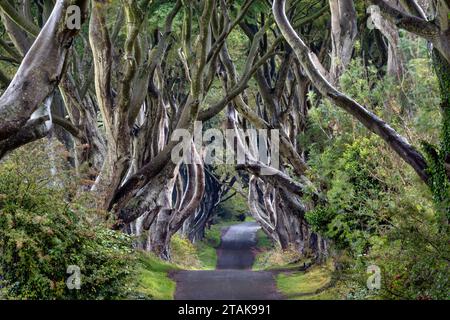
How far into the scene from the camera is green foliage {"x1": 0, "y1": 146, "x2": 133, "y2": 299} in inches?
384

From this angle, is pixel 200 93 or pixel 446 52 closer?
pixel 446 52

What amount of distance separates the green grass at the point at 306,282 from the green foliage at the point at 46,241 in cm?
517

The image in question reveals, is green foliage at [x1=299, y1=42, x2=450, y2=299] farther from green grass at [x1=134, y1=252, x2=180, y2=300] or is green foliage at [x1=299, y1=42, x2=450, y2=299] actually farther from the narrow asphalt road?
green grass at [x1=134, y1=252, x2=180, y2=300]

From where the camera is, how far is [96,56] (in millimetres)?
15664

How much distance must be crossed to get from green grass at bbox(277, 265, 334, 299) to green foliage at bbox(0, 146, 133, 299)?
5.17 meters

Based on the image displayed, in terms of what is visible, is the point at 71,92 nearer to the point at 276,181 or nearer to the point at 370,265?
the point at 276,181

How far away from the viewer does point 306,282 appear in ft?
60.3

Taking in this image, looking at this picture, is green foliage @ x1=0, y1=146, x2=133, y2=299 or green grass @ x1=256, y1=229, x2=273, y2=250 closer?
green foliage @ x1=0, y1=146, x2=133, y2=299

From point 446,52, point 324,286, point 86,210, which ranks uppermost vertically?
point 446,52

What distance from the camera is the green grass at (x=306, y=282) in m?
15.8

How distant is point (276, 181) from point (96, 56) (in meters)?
7.03

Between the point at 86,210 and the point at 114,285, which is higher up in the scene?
the point at 86,210

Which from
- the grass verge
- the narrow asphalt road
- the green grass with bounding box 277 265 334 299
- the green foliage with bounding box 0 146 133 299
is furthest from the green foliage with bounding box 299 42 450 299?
the green foliage with bounding box 0 146 133 299

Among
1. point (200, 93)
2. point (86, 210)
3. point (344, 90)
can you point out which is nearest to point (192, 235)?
point (200, 93)
